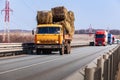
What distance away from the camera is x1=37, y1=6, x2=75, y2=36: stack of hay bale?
37844 millimetres

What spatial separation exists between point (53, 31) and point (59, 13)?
3962 millimetres

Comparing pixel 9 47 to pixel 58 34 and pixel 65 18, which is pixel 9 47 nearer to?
pixel 58 34

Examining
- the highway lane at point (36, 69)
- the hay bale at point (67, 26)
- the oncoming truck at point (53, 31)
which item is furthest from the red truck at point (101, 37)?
the highway lane at point (36, 69)

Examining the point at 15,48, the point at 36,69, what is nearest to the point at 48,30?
the point at 15,48

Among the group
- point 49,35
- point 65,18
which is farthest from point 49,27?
point 65,18

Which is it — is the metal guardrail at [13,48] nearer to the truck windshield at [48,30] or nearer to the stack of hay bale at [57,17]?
the truck windshield at [48,30]

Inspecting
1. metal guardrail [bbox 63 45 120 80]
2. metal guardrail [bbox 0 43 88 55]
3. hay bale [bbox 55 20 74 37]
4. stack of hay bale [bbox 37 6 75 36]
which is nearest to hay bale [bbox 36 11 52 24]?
stack of hay bale [bbox 37 6 75 36]

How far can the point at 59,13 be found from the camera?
3909 centimetres

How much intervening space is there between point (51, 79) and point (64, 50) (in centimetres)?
2376

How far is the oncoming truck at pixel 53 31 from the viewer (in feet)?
117

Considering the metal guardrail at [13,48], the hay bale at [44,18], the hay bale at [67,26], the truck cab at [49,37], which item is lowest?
the metal guardrail at [13,48]

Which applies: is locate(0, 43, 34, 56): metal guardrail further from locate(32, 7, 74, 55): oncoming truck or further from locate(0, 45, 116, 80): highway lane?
locate(0, 45, 116, 80): highway lane

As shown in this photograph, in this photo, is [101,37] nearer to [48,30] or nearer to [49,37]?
[48,30]

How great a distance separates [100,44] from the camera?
276 ft
